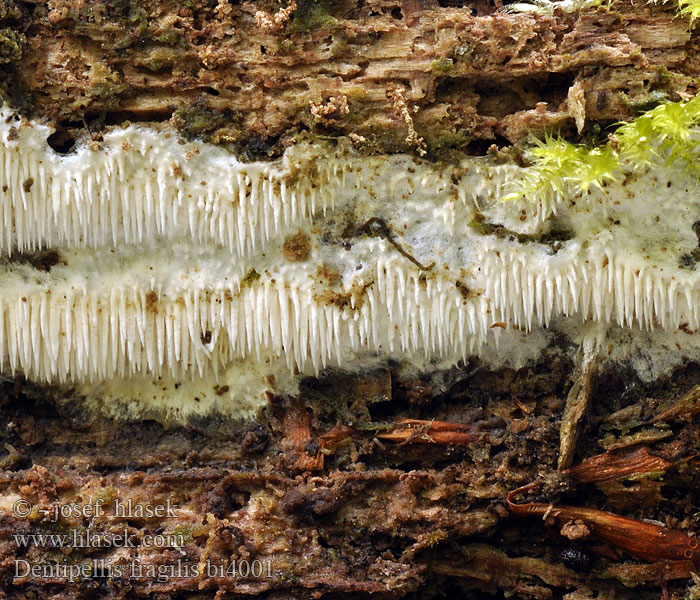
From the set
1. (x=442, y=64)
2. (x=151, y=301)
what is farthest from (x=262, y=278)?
(x=442, y=64)

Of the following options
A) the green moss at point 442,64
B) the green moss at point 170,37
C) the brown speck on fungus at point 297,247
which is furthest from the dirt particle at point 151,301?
the green moss at point 442,64

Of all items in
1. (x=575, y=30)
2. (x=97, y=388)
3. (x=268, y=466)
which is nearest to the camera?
(x=575, y=30)

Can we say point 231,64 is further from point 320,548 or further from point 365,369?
point 320,548

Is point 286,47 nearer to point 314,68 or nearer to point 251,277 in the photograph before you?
point 314,68

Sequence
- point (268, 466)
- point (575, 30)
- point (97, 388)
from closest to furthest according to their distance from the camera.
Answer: point (575, 30), point (268, 466), point (97, 388)

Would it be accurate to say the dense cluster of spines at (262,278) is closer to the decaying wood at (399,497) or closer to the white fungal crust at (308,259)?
the white fungal crust at (308,259)

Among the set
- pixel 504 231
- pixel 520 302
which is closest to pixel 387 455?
pixel 520 302

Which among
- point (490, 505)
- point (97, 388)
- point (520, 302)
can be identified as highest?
point (520, 302)
